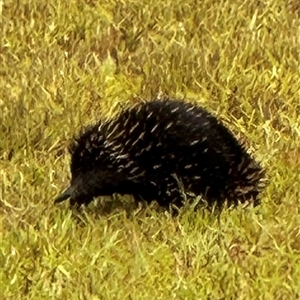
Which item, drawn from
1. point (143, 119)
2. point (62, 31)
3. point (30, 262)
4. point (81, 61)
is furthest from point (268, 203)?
point (62, 31)

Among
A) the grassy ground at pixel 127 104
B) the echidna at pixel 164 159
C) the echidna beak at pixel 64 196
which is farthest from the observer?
the echidna at pixel 164 159

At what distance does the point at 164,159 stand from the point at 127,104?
1.08 metres

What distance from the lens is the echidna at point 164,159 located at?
482 centimetres

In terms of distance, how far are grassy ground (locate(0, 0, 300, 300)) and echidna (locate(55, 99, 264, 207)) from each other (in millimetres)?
113

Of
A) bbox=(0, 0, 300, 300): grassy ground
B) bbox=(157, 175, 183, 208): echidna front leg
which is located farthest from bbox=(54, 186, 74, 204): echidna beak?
bbox=(157, 175, 183, 208): echidna front leg

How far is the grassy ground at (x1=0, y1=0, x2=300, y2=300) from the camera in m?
4.20

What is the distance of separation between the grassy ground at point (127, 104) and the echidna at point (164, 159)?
11cm

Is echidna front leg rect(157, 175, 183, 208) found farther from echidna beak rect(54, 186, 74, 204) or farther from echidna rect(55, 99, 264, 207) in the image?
echidna beak rect(54, 186, 74, 204)

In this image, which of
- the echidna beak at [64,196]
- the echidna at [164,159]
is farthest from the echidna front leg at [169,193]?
the echidna beak at [64,196]

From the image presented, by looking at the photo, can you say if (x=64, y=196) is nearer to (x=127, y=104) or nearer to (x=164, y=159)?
(x=164, y=159)

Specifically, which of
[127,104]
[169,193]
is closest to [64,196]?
[169,193]

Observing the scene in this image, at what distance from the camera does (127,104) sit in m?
5.90

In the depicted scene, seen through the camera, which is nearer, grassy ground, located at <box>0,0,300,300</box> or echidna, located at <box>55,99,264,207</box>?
grassy ground, located at <box>0,0,300,300</box>

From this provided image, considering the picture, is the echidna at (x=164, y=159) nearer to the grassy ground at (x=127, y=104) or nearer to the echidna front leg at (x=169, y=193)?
the echidna front leg at (x=169, y=193)
